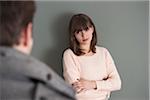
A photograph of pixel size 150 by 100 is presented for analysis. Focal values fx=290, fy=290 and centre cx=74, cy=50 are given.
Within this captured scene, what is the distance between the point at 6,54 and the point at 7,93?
111 millimetres

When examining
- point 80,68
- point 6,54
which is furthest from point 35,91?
point 80,68

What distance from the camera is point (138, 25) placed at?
7.42ft

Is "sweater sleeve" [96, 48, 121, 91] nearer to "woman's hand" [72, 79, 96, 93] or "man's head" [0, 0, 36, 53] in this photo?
"woman's hand" [72, 79, 96, 93]

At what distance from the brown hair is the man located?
1207 millimetres

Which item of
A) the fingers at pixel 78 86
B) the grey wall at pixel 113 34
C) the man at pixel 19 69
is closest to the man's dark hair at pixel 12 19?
the man at pixel 19 69

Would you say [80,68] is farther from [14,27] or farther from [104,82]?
[14,27]

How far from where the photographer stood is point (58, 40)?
221cm

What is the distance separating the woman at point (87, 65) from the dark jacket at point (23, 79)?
1.18 meters

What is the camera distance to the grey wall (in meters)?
2.21

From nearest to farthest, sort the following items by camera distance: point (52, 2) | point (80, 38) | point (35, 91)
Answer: point (35, 91) → point (80, 38) → point (52, 2)

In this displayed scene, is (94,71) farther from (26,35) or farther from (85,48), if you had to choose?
(26,35)

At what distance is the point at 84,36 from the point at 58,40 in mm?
262

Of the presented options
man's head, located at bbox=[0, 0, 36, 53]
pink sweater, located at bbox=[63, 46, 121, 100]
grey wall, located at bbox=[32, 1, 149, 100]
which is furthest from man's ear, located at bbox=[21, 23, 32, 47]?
grey wall, located at bbox=[32, 1, 149, 100]

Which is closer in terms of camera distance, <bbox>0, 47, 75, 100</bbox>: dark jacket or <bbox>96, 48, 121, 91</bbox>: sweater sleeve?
<bbox>0, 47, 75, 100</bbox>: dark jacket
